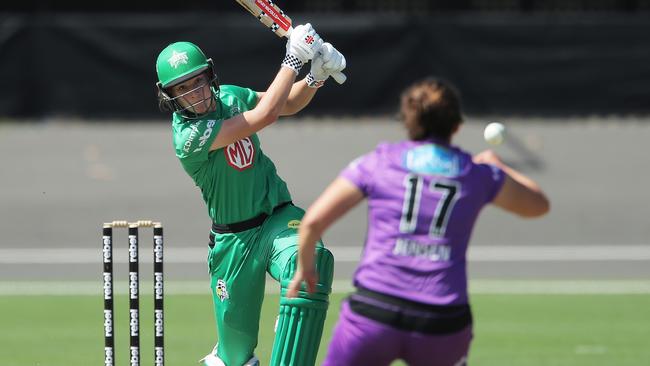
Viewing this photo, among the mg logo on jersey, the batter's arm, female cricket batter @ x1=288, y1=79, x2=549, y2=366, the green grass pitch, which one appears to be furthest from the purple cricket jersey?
the green grass pitch

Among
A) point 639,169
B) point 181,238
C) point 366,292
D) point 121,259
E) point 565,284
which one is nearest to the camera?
point 366,292

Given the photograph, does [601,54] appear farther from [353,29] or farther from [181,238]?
[181,238]

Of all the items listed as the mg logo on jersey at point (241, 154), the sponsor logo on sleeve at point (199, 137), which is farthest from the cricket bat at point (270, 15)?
the sponsor logo on sleeve at point (199, 137)

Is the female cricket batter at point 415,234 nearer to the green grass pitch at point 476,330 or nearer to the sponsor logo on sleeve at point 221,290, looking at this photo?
the sponsor logo on sleeve at point 221,290

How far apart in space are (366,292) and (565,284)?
7.59 m

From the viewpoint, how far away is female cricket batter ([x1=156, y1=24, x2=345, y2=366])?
7.02 metres

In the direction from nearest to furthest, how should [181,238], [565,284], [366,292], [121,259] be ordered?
[366,292], [565,284], [121,259], [181,238]

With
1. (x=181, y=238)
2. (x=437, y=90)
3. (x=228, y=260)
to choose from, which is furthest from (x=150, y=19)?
(x=437, y=90)

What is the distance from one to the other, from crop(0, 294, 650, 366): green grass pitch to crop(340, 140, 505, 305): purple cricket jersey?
3844 mm

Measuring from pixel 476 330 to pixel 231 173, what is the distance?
3748mm

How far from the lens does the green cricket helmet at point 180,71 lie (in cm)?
718

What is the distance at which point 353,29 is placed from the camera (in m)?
17.6

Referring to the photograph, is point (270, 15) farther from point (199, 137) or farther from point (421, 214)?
point (421, 214)

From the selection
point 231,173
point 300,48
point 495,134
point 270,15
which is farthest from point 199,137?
point 495,134
